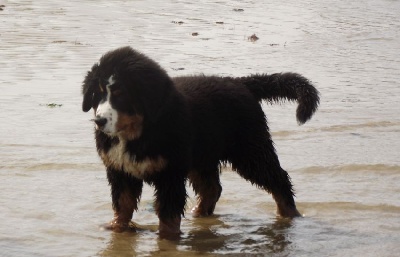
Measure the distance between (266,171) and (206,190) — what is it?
55 centimetres

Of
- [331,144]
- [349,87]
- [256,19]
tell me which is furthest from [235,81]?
[256,19]

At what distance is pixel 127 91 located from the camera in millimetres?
6496

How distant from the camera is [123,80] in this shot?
652 centimetres

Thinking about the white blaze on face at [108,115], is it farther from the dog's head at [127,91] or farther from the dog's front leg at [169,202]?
the dog's front leg at [169,202]

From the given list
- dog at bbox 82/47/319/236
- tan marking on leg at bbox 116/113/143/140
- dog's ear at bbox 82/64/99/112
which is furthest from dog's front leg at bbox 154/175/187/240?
dog's ear at bbox 82/64/99/112

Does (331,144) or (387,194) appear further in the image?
(331,144)

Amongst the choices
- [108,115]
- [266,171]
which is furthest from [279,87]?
[108,115]

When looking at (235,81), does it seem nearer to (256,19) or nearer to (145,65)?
(145,65)

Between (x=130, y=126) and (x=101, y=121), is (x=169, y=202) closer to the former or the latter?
(x=130, y=126)

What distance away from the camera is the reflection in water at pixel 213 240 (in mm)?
6633

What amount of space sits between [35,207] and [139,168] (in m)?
1.22

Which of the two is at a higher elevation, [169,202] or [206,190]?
[169,202]

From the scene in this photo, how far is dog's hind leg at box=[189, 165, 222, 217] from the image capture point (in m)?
7.70

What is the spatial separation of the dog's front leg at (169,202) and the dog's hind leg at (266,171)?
865 mm
